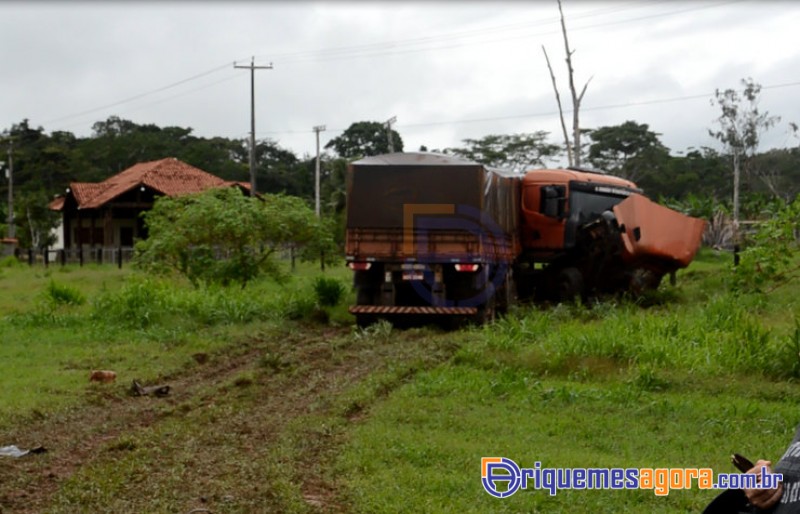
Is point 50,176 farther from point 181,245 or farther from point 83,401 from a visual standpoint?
point 83,401

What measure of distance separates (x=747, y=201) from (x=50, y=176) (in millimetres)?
41647

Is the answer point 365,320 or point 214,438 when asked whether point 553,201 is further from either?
point 214,438

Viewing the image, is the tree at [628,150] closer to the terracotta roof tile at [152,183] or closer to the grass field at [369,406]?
the terracotta roof tile at [152,183]

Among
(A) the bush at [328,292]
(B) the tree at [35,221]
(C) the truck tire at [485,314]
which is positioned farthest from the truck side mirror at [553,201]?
(B) the tree at [35,221]

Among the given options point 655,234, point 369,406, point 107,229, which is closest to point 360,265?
point 655,234

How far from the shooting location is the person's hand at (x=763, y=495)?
12.1ft

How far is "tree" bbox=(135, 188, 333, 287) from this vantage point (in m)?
20.5

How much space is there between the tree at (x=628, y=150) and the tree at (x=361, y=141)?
12.3 m

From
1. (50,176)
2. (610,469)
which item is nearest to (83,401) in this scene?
(610,469)

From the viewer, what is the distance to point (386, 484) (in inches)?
270

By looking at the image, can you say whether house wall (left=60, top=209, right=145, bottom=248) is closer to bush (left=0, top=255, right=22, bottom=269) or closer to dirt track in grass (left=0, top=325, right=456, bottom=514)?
bush (left=0, top=255, right=22, bottom=269)
